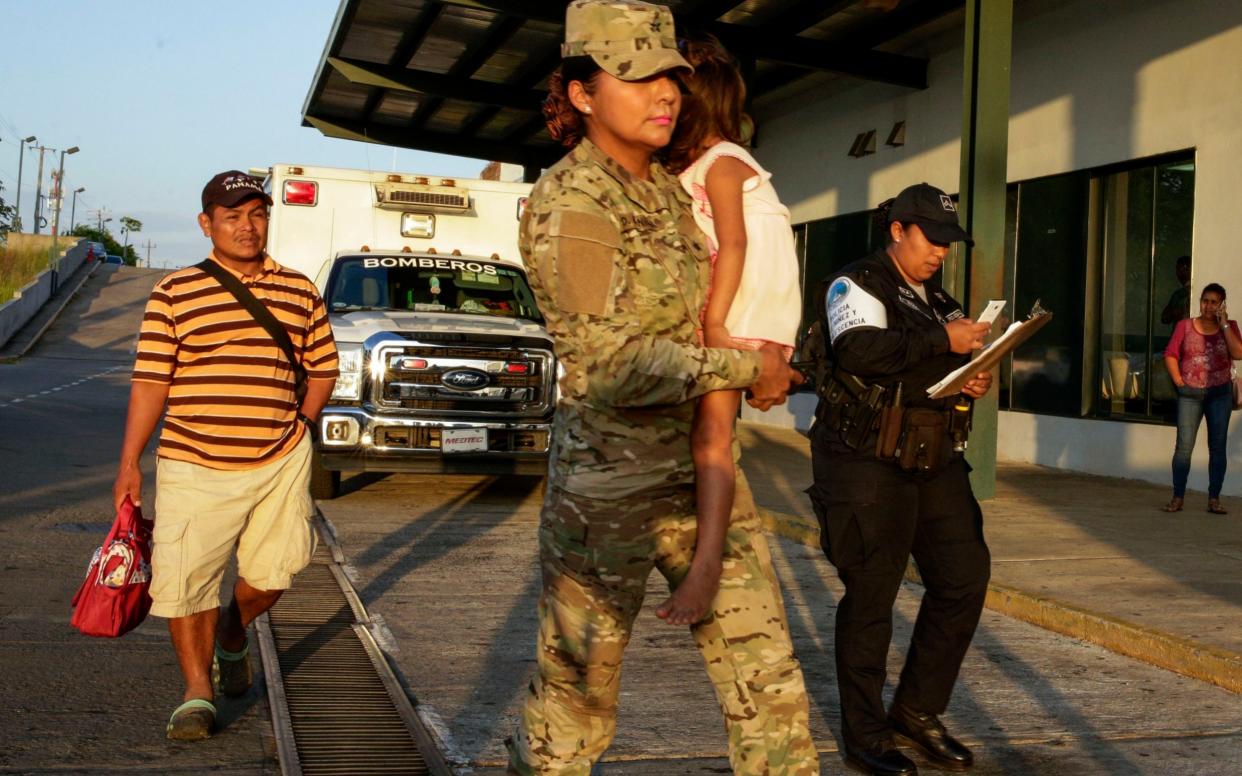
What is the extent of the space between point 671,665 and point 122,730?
2.26 meters

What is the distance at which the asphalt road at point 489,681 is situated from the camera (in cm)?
488

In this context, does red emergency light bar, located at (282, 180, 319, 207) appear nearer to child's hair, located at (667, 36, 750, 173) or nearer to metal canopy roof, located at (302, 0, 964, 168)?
metal canopy roof, located at (302, 0, 964, 168)

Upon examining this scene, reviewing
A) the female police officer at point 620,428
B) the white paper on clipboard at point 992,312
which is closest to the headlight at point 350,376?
the white paper on clipboard at point 992,312

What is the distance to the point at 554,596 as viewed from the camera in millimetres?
2996

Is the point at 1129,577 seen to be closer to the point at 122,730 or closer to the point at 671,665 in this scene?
the point at 671,665

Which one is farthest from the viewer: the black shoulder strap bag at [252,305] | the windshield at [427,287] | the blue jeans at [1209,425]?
the windshield at [427,287]

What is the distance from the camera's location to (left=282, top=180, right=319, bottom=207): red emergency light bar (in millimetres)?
13320

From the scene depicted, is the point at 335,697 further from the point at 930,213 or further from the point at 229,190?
the point at 930,213

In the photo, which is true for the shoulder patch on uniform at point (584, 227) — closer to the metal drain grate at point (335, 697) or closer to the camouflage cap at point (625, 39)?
the camouflage cap at point (625, 39)

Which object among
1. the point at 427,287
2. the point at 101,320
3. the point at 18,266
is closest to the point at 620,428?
the point at 427,287

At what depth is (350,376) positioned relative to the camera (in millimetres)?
11078

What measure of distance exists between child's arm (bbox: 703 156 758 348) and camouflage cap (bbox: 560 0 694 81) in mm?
239

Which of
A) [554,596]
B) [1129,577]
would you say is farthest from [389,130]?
[554,596]

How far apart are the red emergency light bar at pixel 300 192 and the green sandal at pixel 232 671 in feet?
27.6
